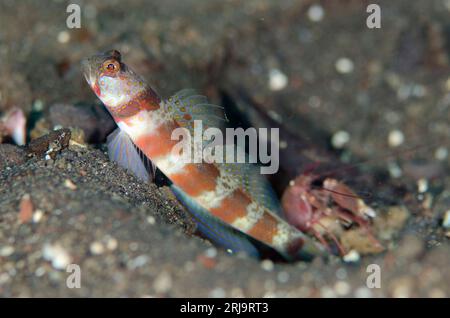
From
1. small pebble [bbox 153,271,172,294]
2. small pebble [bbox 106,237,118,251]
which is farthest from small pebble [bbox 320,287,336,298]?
small pebble [bbox 106,237,118,251]

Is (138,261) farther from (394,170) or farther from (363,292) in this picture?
(394,170)

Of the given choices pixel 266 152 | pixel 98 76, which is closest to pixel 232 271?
pixel 98 76

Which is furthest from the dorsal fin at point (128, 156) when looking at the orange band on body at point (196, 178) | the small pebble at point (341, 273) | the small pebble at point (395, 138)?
the small pebble at point (395, 138)

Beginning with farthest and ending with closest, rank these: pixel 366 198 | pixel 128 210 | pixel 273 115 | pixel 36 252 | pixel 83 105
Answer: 1. pixel 273 115
2. pixel 83 105
3. pixel 366 198
4. pixel 128 210
5. pixel 36 252
